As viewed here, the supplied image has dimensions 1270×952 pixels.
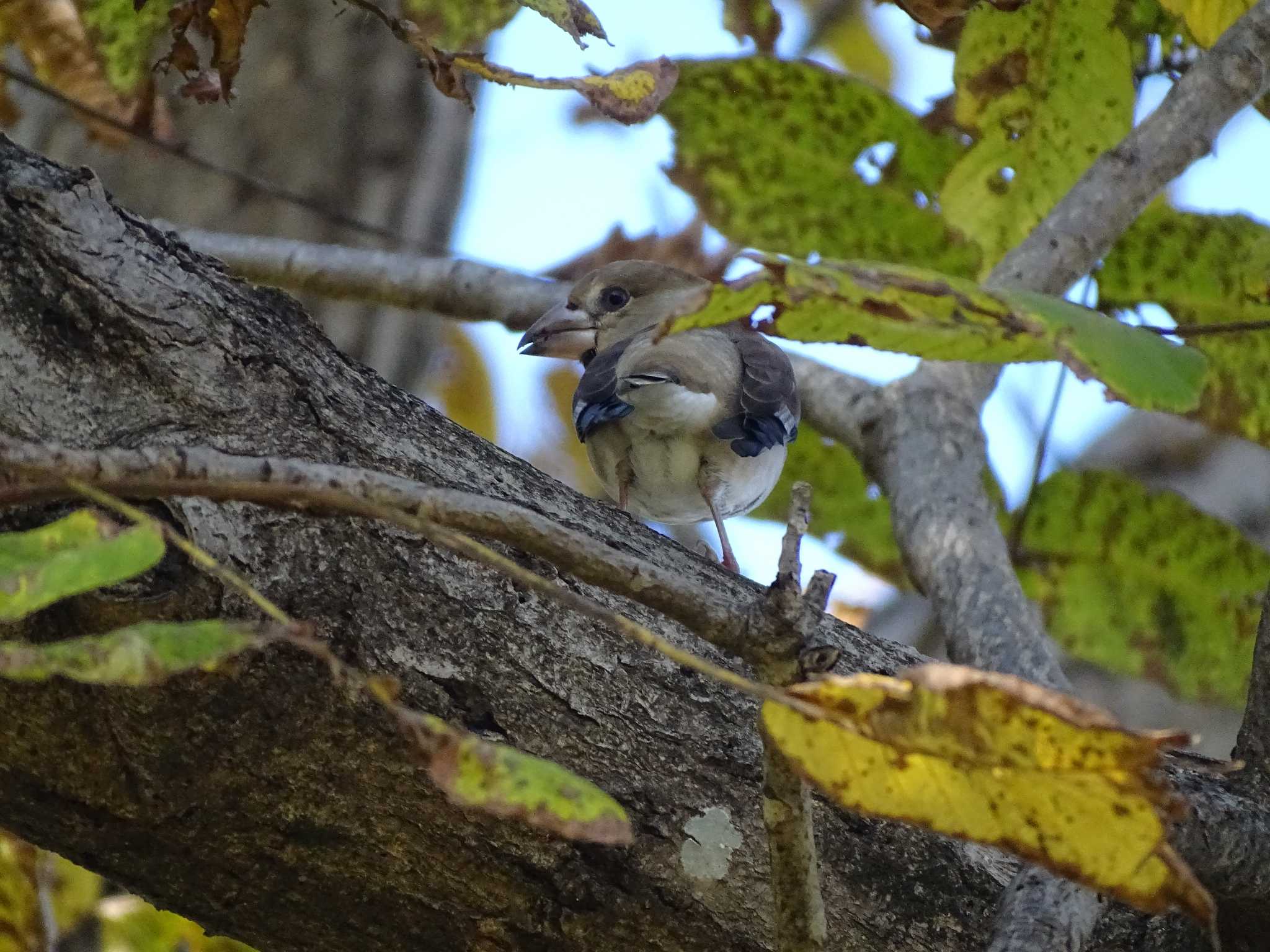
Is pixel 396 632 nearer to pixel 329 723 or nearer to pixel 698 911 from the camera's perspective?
pixel 329 723

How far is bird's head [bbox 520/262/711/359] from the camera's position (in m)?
4.58

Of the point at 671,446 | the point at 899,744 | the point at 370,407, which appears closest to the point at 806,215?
the point at 671,446

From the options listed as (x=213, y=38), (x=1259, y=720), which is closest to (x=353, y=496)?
(x=213, y=38)

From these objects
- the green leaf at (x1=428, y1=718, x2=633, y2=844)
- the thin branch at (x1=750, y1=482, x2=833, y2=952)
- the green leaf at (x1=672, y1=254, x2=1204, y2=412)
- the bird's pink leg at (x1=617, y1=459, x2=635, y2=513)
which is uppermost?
the bird's pink leg at (x1=617, y1=459, x2=635, y2=513)

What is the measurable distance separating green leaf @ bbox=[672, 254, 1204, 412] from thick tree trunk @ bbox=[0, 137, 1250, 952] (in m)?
0.87

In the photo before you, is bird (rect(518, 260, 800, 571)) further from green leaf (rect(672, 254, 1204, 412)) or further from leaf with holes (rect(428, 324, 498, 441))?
leaf with holes (rect(428, 324, 498, 441))

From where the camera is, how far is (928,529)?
3170mm

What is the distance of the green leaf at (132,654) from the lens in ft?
3.94

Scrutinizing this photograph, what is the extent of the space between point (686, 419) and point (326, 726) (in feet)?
6.88

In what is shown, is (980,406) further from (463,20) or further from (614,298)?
(614,298)

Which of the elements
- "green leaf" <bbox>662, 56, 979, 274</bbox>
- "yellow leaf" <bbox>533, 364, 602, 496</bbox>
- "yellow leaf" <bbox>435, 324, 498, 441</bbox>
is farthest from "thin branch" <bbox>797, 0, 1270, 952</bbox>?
"yellow leaf" <bbox>533, 364, 602, 496</bbox>

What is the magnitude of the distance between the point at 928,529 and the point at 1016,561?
1133 millimetres

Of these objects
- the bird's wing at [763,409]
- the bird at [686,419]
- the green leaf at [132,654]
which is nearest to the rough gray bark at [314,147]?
the bird at [686,419]

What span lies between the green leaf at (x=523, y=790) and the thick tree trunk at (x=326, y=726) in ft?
2.54
